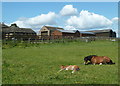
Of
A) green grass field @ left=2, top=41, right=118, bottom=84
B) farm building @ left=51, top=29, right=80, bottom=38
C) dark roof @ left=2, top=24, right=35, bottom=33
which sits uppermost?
dark roof @ left=2, top=24, right=35, bottom=33

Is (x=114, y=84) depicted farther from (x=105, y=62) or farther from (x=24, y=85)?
(x=105, y=62)

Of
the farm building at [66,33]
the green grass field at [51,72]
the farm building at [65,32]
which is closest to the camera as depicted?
the green grass field at [51,72]

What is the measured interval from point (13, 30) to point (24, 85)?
59240 millimetres

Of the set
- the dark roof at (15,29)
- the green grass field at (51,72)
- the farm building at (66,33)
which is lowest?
the green grass field at (51,72)

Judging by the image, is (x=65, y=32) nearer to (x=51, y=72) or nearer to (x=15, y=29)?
(x=15, y=29)

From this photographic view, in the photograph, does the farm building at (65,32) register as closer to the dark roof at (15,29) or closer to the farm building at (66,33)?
the farm building at (66,33)

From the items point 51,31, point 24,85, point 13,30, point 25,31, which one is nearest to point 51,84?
point 24,85

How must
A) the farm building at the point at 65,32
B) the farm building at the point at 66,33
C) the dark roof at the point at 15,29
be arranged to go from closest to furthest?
1. the dark roof at the point at 15,29
2. the farm building at the point at 66,33
3. the farm building at the point at 65,32

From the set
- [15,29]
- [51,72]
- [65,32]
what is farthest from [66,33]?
[51,72]

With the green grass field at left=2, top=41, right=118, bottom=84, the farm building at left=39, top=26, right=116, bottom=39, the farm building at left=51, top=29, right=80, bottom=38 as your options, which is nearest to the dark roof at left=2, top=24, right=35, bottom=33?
the farm building at left=39, top=26, right=116, bottom=39

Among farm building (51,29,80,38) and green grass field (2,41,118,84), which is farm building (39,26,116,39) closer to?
farm building (51,29,80,38)

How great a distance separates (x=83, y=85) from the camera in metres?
4.84

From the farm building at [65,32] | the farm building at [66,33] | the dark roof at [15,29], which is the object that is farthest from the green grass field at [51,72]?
the farm building at [66,33]

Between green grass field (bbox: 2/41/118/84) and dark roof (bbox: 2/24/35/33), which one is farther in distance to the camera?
dark roof (bbox: 2/24/35/33)
